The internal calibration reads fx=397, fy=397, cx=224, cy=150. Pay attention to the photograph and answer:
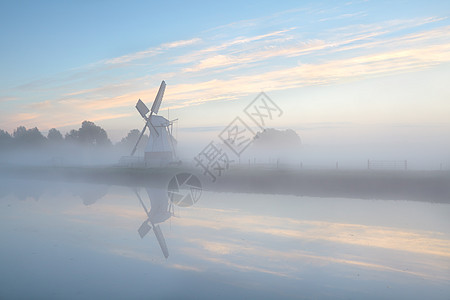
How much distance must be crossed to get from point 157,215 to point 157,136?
38775mm

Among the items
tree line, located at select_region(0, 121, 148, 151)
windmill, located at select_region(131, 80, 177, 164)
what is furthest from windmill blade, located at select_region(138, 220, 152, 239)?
tree line, located at select_region(0, 121, 148, 151)

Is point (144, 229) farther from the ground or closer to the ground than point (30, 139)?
closer to the ground

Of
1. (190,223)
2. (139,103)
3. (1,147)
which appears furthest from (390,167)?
(1,147)

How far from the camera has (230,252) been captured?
628 inches

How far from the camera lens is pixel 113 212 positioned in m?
27.2

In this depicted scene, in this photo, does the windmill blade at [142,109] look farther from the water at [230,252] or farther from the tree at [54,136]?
the tree at [54,136]

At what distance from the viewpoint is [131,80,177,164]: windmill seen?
62.2 meters

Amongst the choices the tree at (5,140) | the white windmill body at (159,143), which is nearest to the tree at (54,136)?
the tree at (5,140)

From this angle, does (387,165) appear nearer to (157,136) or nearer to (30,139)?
(157,136)

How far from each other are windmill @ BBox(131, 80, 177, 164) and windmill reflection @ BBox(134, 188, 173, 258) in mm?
25164

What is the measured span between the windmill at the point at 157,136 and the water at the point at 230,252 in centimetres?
3418

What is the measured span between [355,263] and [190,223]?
10794 millimetres

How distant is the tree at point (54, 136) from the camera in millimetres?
132875

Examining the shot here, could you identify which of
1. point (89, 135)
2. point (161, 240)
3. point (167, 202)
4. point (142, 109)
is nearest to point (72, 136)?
point (89, 135)
